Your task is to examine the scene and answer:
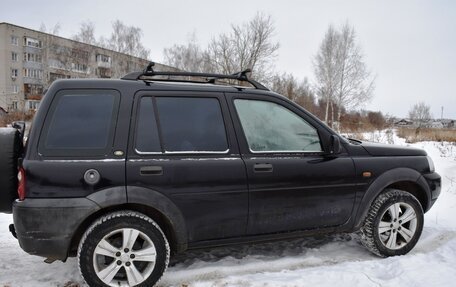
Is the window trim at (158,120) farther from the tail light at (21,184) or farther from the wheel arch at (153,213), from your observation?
the tail light at (21,184)

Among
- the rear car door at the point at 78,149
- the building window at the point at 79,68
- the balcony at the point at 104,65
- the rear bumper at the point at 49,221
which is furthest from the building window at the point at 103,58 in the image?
the rear bumper at the point at 49,221

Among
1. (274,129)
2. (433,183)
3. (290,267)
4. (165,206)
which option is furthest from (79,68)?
(433,183)

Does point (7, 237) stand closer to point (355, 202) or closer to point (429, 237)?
point (355, 202)

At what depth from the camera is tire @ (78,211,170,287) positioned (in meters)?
2.87

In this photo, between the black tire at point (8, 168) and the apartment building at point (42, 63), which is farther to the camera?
the apartment building at point (42, 63)

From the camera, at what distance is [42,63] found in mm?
41844

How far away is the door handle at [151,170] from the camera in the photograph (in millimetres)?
2927

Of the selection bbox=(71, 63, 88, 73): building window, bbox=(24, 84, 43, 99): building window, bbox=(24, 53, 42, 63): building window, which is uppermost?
bbox=(24, 53, 42, 63): building window

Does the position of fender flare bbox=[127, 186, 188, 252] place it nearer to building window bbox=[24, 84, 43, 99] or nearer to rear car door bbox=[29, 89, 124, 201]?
rear car door bbox=[29, 89, 124, 201]

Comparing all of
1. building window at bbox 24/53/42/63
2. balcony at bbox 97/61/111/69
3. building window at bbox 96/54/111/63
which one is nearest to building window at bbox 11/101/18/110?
balcony at bbox 97/61/111/69

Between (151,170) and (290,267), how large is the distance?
177 centimetres

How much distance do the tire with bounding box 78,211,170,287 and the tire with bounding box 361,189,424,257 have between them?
223 cm

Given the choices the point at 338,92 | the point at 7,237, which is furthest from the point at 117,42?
the point at 7,237

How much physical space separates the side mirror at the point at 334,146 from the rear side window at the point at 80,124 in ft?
6.90
